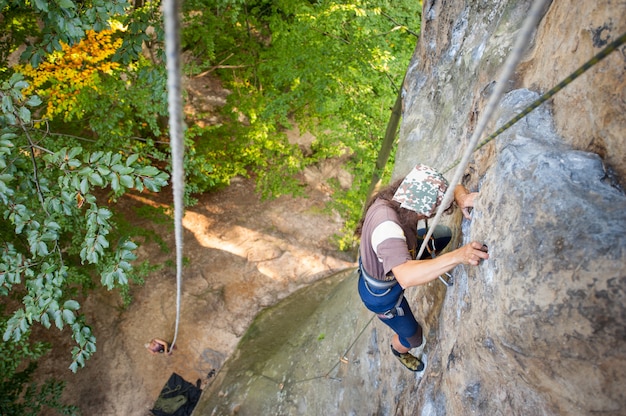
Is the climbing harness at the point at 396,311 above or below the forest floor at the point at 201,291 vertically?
above

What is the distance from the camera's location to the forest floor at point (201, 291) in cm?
734

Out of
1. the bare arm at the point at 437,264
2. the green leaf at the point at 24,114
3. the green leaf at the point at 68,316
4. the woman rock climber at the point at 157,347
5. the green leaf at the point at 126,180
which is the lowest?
the woman rock climber at the point at 157,347

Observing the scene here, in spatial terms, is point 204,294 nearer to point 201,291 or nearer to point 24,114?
point 201,291

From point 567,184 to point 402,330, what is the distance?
6.86ft

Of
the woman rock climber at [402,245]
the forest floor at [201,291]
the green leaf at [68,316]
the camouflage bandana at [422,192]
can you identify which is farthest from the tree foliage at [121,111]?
the camouflage bandana at [422,192]

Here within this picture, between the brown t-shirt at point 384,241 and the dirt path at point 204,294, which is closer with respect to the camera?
the brown t-shirt at point 384,241

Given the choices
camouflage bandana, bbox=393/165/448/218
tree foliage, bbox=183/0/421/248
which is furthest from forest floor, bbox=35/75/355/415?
camouflage bandana, bbox=393/165/448/218

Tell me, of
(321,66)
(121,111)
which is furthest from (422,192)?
(321,66)

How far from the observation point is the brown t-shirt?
243cm

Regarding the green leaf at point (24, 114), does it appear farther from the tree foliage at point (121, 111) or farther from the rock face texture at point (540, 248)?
the rock face texture at point (540, 248)

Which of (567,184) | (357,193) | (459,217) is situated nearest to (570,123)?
(567,184)

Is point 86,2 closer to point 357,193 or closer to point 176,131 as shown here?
point 176,131

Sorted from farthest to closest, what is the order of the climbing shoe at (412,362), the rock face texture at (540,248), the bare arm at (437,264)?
the climbing shoe at (412,362)
the bare arm at (437,264)
the rock face texture at (540,248)

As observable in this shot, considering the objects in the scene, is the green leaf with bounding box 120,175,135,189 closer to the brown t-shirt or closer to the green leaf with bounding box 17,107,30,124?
the green leaf with bounding box 17,107,30,124
